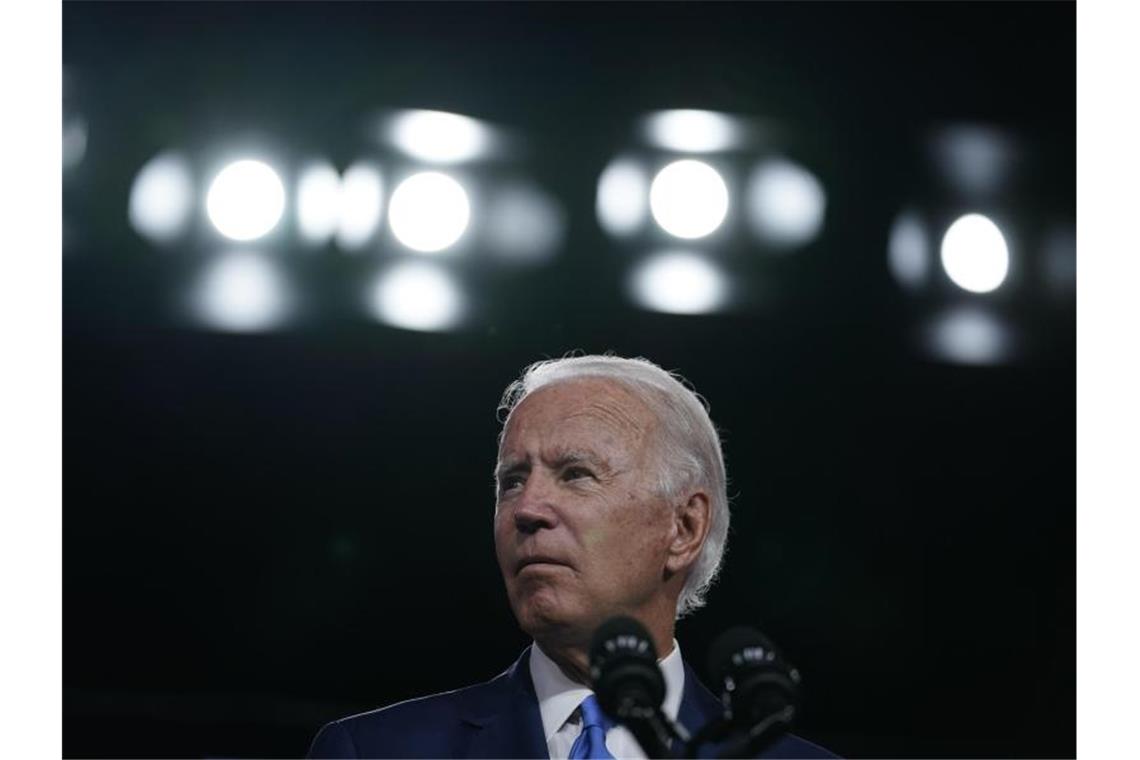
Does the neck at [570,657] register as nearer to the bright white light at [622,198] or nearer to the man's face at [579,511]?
the man's face at [579,511]

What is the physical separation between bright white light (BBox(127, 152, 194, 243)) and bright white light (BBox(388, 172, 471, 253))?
18.1 inches

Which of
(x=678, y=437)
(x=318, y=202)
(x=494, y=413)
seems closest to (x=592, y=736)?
(x=678, y=437)

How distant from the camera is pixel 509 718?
95.3 inches

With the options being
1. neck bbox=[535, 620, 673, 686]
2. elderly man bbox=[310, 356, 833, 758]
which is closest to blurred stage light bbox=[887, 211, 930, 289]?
elderly man bbox=[310, 356, 833, 758]

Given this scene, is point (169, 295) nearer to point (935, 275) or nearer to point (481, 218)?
point (481, 218)

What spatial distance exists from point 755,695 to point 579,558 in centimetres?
71

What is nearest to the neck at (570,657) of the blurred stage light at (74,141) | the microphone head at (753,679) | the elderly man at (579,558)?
the elderly man at (579,558)

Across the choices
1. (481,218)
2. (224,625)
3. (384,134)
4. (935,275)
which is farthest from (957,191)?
(224,625)

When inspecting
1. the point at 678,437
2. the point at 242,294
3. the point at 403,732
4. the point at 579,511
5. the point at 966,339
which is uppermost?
the point at 242,294

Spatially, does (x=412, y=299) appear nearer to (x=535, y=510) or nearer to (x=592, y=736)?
(x=535, y=510)

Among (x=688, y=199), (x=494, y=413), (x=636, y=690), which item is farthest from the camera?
(x=688, y=199)

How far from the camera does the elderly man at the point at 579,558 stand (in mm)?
2365

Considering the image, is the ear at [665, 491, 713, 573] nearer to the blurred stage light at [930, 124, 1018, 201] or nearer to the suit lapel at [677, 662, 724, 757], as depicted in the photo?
the suit lapel at [677, 662, 724, 757]

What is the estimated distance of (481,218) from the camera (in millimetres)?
3268
